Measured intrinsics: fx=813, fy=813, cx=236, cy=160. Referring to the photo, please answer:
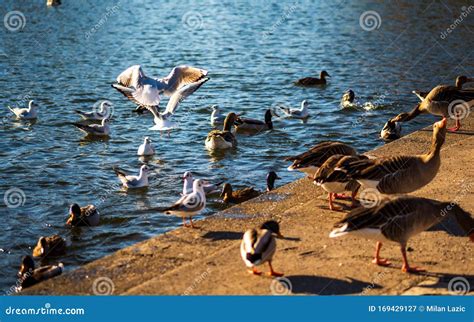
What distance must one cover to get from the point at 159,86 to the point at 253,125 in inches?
140

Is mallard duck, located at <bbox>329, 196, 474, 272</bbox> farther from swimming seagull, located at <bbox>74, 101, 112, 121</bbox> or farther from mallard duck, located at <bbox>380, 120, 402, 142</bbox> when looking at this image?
swimming seagull, located at <bbox>74, 101, 112, 121</bbox>

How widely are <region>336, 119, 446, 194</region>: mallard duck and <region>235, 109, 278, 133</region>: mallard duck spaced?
356 inches

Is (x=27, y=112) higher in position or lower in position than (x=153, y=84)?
lower

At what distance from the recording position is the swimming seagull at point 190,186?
592 inches

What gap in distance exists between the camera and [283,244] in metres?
11.3

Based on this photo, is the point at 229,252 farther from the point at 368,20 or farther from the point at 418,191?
the point at 368,20

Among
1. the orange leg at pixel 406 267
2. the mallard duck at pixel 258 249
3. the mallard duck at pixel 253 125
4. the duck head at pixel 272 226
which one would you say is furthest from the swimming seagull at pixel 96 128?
the orange leg at pixel 406 267

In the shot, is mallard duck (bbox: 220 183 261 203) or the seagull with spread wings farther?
the seagull with spread wings

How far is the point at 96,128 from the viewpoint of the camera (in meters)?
20.9

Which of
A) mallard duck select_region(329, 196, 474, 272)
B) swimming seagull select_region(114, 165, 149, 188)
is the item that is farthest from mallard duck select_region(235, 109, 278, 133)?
mallard duck select_region(329, 196, 474, 272)

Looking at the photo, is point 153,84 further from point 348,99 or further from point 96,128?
point 348,99

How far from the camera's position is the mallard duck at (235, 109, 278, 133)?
21.2 meters

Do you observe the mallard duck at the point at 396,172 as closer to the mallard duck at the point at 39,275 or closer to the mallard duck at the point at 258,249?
the mallard duck at the point at 258,249

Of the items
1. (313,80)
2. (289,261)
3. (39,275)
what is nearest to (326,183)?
(289,261)
